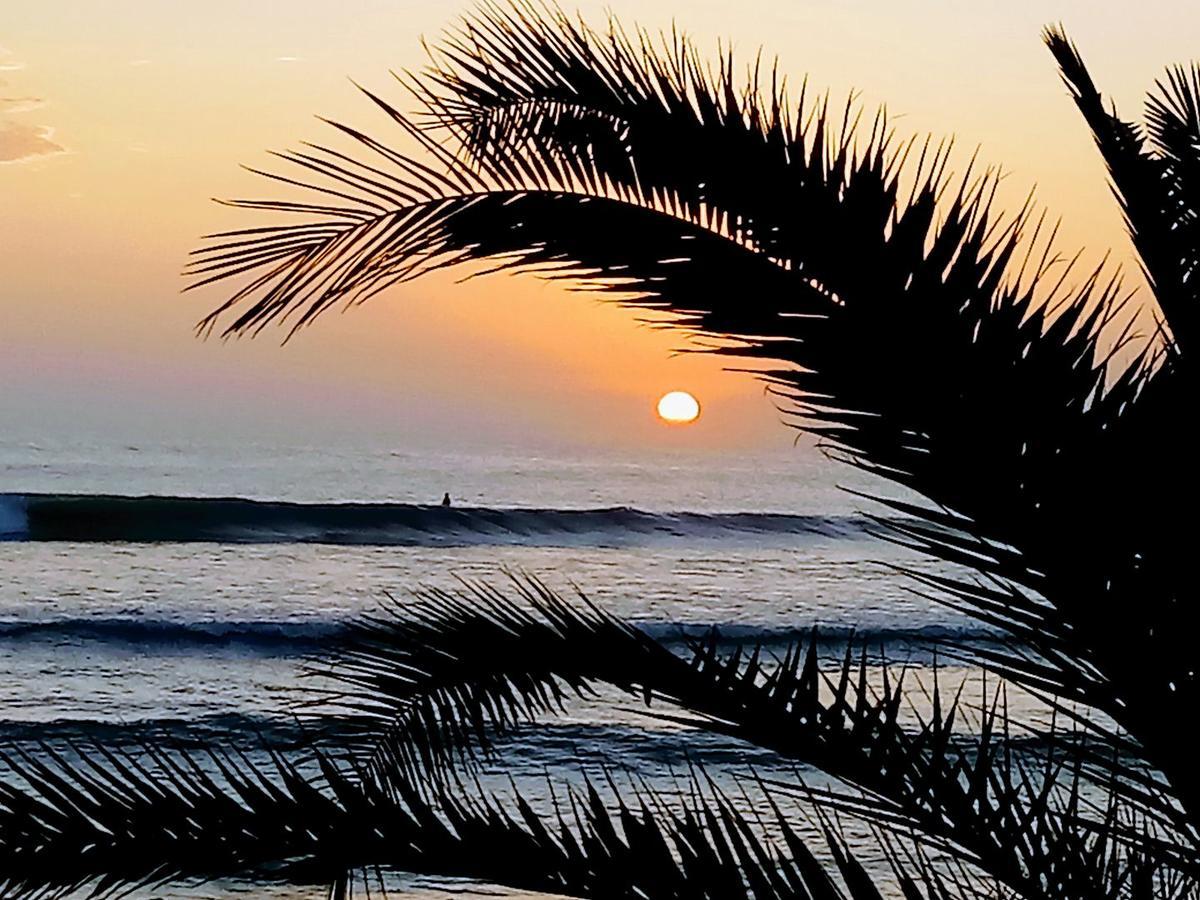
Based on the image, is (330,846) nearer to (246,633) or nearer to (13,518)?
(246,633)

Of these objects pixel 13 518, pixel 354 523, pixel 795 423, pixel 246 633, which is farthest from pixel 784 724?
pixel 13 518

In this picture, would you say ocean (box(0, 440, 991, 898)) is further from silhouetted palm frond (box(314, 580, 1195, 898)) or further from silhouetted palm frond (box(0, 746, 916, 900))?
silhouetted palm frond (box(0, 746, 916, 900))

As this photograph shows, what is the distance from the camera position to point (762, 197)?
249 centimetres

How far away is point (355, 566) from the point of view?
21.3 meters

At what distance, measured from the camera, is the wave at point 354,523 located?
23.4 metres

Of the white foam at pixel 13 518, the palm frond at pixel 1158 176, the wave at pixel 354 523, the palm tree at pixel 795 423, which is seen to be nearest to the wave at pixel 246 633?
the wave at pixel 354 523

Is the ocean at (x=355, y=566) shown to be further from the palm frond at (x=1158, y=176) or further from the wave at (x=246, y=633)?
the palm frond at (x=1158, y=176)

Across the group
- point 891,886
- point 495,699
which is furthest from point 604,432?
point 495,699

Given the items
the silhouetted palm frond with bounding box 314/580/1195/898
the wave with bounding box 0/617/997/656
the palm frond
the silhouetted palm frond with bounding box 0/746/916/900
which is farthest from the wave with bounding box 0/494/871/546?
the silhouetted palm frond with bounding box 0/746/916/900

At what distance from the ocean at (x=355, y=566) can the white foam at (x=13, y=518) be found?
0.06 meters

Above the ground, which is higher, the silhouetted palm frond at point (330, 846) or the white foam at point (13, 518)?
the silhouetted palm frond at point (330, 846)

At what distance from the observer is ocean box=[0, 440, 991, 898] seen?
1162cm

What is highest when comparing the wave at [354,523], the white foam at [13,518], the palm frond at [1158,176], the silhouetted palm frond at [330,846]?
the palm frond at [1158,176]

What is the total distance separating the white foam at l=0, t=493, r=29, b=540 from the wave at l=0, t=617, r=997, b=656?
25.7 feet
